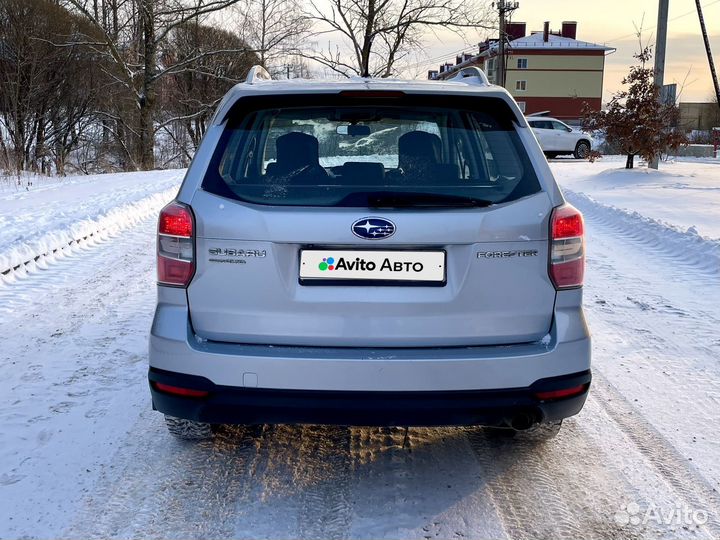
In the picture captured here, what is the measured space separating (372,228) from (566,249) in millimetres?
828

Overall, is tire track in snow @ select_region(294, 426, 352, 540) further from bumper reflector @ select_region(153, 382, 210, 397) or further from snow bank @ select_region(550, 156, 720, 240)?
snow bank @ select_region(550, 156, 720, 240)

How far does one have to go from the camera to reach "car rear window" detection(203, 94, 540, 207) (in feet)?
9.14

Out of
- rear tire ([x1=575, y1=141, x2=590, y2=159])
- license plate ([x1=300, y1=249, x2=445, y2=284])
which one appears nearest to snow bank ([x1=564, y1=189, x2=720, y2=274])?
license plate ([x1=300, y1=249, x2=445, y2=284])

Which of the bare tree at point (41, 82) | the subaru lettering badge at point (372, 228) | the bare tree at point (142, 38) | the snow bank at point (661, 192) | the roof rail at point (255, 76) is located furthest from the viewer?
the bare tree at point (142, 38)

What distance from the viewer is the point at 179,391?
112 inches

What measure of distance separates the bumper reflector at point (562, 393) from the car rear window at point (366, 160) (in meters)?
0.80

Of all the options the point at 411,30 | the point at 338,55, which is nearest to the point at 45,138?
the point at 338,55

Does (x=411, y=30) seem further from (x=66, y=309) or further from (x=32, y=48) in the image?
(x=66, y=309)

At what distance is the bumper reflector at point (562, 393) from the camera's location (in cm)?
280

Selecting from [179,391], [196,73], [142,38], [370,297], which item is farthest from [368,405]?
[196,73]

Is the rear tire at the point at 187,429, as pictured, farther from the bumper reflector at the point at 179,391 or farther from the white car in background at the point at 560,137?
the white car in background at the point at 560,137

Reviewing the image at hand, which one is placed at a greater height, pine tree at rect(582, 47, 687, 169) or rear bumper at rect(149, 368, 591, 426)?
pine tree at rect(582, 47, 687, 169)

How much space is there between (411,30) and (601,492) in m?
23.9

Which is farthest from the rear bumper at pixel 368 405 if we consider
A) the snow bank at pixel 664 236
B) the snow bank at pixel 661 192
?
the snow bank at pixel 661 192
